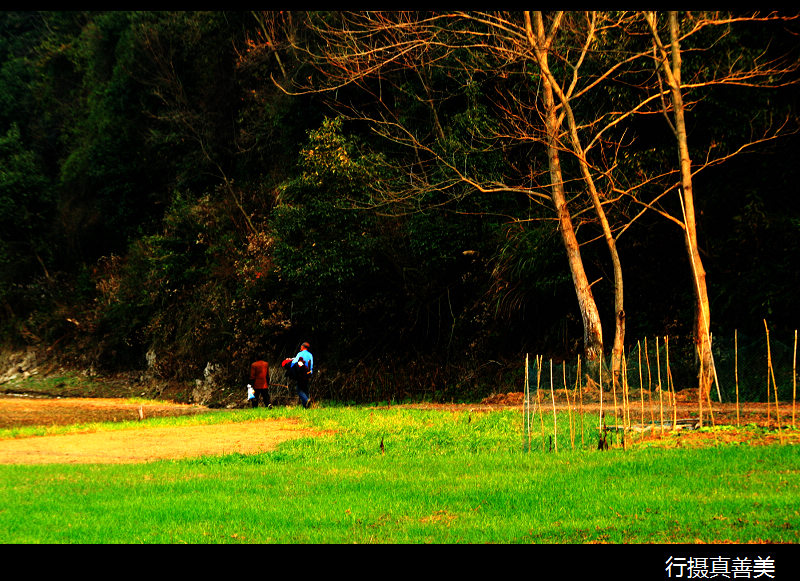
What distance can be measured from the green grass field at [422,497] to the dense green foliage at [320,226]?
11420mm

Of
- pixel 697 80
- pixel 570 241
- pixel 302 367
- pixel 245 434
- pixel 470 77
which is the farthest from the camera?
pixel 470 77

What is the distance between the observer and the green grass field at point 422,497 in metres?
9.08

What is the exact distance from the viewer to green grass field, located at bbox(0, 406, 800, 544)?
908cm

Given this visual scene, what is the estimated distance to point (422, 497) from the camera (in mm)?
10977

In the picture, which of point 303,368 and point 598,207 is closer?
point 598,207

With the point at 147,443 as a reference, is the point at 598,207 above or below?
above

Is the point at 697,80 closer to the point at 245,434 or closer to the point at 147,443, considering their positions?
the point at 245,434

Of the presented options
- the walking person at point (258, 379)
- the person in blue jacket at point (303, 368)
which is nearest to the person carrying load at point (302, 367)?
the person in blue jacket at point (303, 368)

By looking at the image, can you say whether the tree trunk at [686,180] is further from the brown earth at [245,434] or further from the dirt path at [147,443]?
the dirt path at [147,443]

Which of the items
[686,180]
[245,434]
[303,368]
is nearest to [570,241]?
[686,180]

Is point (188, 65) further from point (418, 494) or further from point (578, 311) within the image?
point (418, 494)

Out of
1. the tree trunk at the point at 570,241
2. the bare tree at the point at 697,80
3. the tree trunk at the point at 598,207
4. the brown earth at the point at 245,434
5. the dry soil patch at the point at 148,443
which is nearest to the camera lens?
the brown earth at the point at 245,434

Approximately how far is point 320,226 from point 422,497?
2083 centimetres

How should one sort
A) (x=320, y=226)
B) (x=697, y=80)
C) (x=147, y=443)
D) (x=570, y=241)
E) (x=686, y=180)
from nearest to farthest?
(x=147, y=443) < (x=686, y=180) < (x=697, y=80) < (x=570, y=241) < (x=320, y=226)
